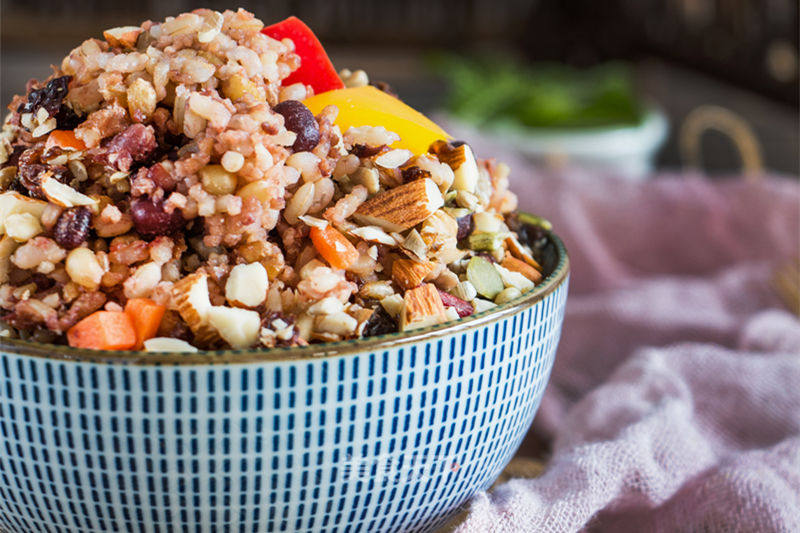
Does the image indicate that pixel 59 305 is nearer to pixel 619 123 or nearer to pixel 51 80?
pixel 51 80

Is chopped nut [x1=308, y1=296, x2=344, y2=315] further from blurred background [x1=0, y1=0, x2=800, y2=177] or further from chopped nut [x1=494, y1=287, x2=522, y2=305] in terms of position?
blurred background [x1=0, y1=0, x2=800, y2=177]

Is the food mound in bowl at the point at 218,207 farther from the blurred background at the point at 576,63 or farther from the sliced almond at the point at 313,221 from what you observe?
the blurred background at the point at 576,63

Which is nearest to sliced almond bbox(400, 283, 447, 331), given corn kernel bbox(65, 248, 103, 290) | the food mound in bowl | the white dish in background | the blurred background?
the food mound in bowl

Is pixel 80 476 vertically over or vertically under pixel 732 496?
over

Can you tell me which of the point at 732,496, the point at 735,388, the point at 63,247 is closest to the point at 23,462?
the point at 63,247

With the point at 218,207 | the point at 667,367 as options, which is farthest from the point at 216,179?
the point at 667,367

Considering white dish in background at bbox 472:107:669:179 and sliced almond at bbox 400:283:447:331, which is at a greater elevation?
sliced almond at bbox 400:283:447:331
